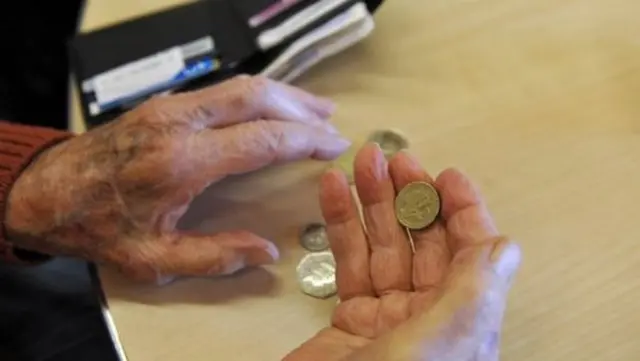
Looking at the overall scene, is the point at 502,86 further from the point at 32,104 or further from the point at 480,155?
the point at 32,104

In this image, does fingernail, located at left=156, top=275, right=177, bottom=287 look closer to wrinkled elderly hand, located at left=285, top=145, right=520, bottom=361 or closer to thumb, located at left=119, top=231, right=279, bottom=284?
thumb, located at left=119, top=231, right=279, bottom=284

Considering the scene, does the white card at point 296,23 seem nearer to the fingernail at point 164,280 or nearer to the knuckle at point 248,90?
→ the knuckle at point 248,90

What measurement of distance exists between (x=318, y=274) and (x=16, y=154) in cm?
33

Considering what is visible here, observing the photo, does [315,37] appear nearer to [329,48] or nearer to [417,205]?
[329,48]

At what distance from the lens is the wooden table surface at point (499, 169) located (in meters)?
0.82

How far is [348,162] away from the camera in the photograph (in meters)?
0.93

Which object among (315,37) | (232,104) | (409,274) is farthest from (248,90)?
(409,274)

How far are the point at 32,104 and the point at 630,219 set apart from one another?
88 cm

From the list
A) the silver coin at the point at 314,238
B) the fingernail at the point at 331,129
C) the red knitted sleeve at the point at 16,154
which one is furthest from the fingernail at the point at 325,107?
the red knitted sleeve at the point at 16,154

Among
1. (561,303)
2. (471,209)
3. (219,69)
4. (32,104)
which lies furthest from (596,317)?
(32,104)

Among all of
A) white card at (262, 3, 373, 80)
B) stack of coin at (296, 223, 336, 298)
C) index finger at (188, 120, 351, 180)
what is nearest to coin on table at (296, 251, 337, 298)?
stack of coin at (296, 223, 336, 298)

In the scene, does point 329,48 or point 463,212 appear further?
point 329,48

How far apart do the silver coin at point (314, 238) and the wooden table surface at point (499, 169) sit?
0.01 meters

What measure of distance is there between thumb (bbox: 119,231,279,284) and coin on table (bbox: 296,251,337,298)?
3cm
